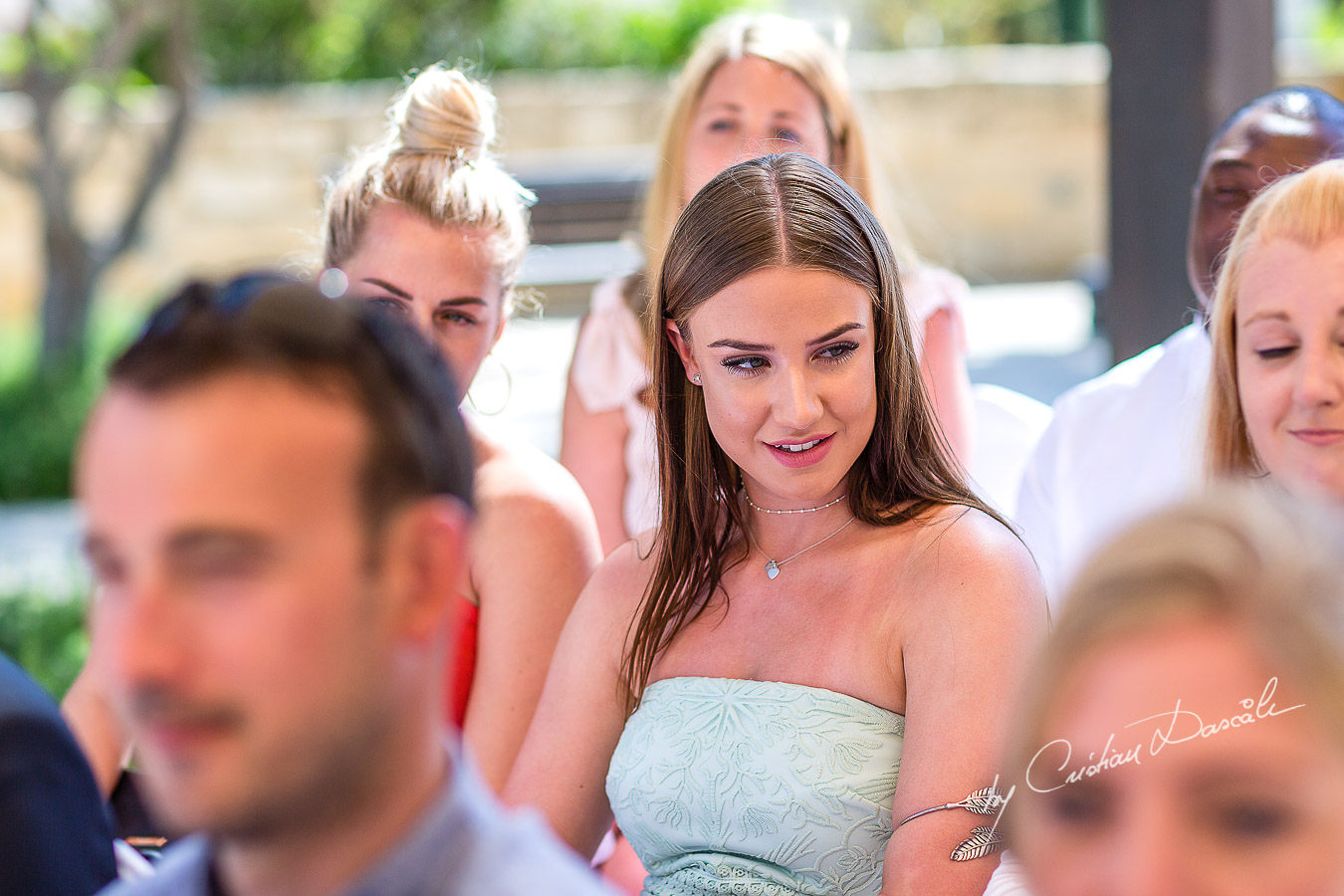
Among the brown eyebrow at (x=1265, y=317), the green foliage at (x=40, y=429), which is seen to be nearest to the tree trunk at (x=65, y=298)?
the green foliage at (x=40, y=429)

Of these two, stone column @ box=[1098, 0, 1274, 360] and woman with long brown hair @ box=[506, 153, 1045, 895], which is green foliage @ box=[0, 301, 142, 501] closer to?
stone column @ box=[1098, 0, 1274, 360]

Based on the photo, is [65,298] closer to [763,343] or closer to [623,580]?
[623,580]

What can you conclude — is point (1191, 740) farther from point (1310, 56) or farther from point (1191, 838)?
point (1310, 56)

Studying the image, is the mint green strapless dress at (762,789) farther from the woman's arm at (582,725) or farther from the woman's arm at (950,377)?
the woman's arm at (950,377)

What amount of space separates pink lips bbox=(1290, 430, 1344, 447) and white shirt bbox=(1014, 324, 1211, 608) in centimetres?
79

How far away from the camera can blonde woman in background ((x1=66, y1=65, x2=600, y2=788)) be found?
2.26 meters

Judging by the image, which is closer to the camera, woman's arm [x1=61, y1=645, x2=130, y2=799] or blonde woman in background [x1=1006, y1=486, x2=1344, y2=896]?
blonde woman in background [x1=1006, y1=486, x2=1344, y2=896]

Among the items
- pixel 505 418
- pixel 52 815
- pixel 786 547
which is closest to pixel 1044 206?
pixel 505 418

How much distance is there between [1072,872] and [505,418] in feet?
20.1

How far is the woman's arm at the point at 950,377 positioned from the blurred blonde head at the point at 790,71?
18 cm

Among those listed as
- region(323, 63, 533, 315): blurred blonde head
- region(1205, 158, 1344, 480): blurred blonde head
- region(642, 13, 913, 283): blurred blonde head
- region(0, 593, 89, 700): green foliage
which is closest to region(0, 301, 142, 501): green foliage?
region(0, 593, 89, 700): green foliage

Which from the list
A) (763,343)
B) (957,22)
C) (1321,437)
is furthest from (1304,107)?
(957,22)

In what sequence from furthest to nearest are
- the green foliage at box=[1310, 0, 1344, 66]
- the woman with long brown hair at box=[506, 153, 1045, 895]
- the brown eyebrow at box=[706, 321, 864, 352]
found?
1. the green foliage at box=[1310, 0, 1344, 66]
2. the brown eyebrow at box=[706, 321, 864, 352]
3. the woman with long brown hair at box=[506, 153, 1045, 895]

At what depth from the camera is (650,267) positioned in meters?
3.18
